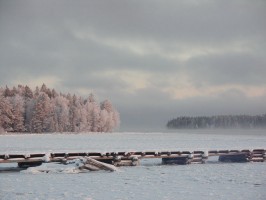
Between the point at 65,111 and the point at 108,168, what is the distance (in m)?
86.1

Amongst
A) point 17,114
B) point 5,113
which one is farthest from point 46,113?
point 5,113

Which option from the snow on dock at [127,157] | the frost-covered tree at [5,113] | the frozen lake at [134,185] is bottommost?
the frozen lake at [134,185]

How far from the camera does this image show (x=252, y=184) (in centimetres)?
1980

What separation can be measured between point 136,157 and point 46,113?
79.8m

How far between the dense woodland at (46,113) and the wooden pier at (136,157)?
69.8 meters

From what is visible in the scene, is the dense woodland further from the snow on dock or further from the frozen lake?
the frozen lake

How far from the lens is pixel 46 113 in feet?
349

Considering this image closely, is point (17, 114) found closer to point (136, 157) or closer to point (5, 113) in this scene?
point (5, 113)

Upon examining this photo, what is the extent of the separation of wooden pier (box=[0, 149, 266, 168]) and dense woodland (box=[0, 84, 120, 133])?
69849 millimetres

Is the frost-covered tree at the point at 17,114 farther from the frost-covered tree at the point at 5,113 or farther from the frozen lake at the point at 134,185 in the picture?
the frozen lake at the point at 134,185

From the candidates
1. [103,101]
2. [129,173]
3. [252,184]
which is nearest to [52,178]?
[129,173]

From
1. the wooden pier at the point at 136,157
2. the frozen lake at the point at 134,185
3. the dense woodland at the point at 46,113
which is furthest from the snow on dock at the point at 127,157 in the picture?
the dense woodland at the point at 46,113

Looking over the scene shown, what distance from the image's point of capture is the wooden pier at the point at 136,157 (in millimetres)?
27281

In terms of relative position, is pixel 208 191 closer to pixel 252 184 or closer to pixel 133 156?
pixel 252 184
